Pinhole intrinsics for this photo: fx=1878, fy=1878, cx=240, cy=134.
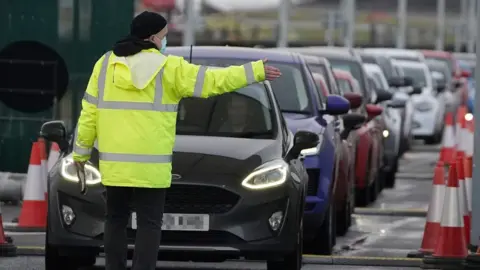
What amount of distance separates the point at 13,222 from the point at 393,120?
1007 cm

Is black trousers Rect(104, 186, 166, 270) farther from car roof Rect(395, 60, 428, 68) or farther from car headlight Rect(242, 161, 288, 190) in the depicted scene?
car roof Rect(395, 60, 428, 68)

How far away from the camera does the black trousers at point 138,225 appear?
389 inches

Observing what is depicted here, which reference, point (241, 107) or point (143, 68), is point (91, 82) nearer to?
point (143, 68)

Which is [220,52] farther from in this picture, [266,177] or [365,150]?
[365,150]

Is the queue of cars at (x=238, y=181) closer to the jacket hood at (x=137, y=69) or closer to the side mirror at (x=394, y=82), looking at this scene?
the jacket hood at (x=137, y=69)

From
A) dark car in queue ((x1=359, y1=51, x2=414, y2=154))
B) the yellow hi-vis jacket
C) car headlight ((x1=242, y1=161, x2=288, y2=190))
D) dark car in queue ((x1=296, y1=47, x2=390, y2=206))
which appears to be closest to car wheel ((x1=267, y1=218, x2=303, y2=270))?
car headlight ((x1=242, y1=161, x2=288, y2=190))

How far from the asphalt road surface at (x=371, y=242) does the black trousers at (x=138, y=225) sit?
95.8 inches

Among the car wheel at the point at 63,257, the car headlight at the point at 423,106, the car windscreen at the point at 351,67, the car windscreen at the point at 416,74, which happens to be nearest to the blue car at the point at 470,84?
the car windscreen at the point at 416,74

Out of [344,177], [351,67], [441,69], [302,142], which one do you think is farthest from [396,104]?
[441,69]

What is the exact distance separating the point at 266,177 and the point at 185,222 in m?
0.61

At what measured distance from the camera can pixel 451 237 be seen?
1330 centimetres

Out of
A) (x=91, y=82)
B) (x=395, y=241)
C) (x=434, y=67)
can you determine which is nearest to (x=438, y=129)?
→ (x=434, y=67)

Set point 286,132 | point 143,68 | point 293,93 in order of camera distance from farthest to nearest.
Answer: point 293,93, point 286,132, point 143,68

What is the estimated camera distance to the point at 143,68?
9867 mm
